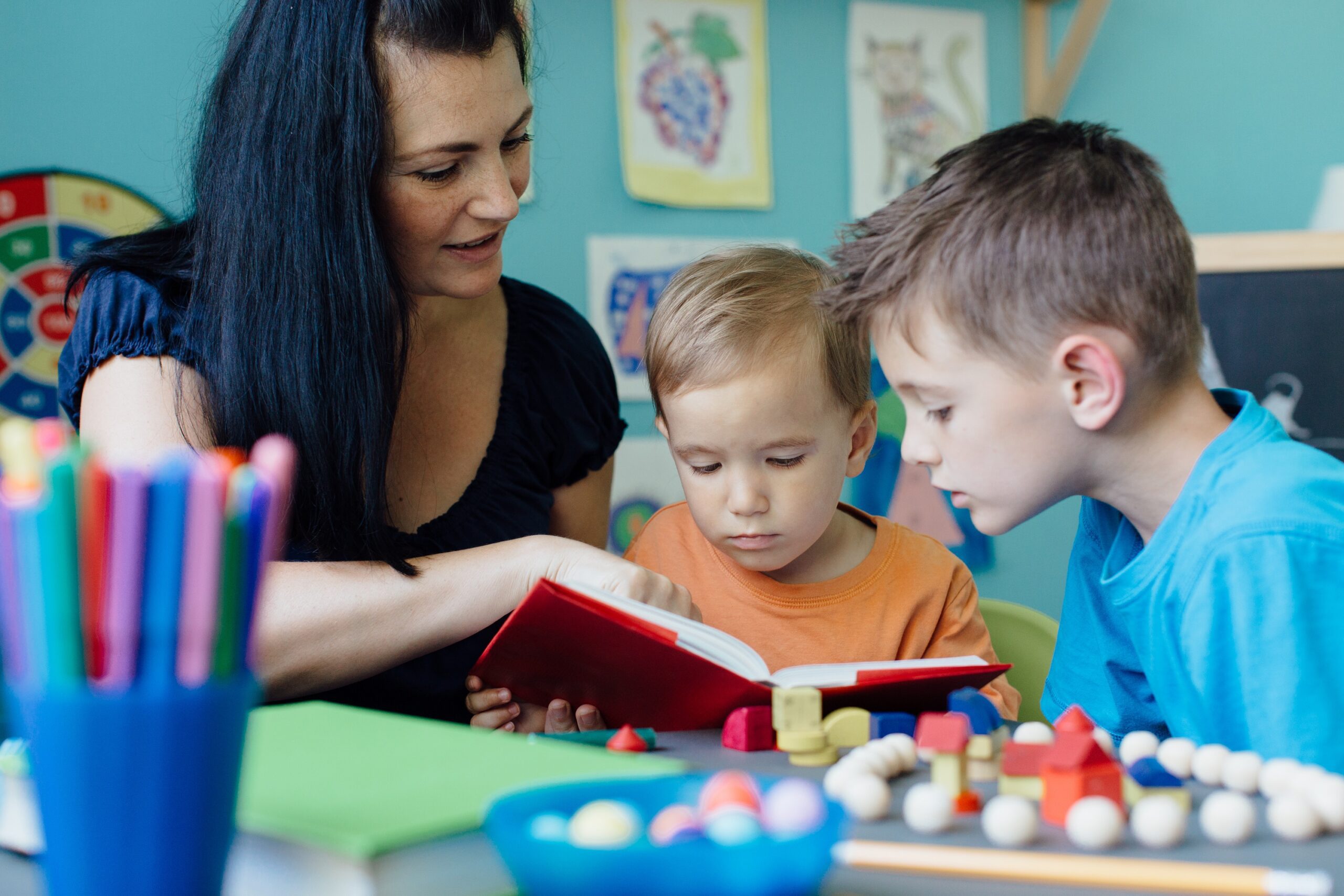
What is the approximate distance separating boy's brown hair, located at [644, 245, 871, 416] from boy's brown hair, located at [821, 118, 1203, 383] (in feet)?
0.76

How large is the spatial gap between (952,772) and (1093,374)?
0.34 m

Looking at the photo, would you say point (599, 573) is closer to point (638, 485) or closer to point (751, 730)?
point (751, 730)

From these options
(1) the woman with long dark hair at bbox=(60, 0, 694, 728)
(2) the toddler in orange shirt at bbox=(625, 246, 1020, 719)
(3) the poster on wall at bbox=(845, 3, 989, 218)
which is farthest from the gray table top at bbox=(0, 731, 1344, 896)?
(3) the poster on wall at bbox=(845, 3, 989, 218)

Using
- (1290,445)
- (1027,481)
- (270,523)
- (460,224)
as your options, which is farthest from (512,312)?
(270,523)

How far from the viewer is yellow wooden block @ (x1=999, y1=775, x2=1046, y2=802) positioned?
513 mm

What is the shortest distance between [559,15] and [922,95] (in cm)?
75

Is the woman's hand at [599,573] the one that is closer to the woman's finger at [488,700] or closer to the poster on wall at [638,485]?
the woman's finger at [488,700]

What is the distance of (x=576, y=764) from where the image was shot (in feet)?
1.56

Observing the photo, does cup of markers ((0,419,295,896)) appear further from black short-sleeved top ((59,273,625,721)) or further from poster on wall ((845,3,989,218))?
poster on wall ((845,3,989,218))

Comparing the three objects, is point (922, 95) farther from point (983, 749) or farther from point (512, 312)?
point (983, 749)

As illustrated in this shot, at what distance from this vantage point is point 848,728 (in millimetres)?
659

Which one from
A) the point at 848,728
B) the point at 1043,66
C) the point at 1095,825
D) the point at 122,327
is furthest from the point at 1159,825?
the point at 1043,66

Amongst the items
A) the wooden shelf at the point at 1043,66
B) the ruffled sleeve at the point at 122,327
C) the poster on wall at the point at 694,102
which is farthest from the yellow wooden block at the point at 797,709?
the wooden shelf at the point at 1043,66

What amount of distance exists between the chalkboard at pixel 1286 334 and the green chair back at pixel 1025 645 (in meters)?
0.78
